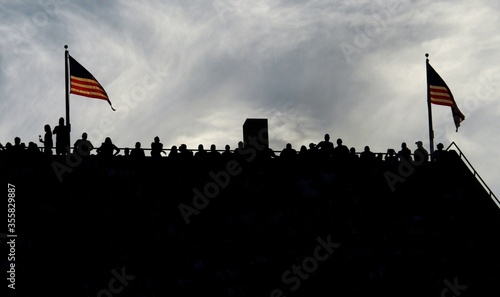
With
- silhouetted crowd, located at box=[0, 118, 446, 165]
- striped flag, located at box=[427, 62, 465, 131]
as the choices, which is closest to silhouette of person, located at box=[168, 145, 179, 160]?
silhouetted crowd, located at box=[0, 118, 446, 165]

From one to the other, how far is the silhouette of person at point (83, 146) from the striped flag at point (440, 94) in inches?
514

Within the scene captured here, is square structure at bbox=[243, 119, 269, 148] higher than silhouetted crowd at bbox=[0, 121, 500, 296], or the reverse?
square structure at bbox=[243, 119, 269, 148]

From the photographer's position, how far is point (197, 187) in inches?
1374

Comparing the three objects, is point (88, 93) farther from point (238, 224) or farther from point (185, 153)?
point (238, 224)

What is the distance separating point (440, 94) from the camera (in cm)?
4109

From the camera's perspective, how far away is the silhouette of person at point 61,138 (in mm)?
34750

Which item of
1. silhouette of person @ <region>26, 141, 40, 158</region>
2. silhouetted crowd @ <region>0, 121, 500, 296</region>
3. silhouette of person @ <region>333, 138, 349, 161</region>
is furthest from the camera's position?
silhouette of person @ <region>333, 138, 349, 161</region>

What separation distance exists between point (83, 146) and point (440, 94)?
44.6 ft

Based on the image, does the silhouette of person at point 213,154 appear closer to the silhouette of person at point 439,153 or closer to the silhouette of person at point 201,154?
the silhouette of person at point 201,154

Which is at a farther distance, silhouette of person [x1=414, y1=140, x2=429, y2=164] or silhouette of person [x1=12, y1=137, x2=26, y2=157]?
silhouette of person [x1=414, y1=140, x2=429, y2=164]

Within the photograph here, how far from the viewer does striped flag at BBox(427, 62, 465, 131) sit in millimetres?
41031

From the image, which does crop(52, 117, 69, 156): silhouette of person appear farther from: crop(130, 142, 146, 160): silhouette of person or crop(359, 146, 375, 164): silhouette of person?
crop(359, 146, 375, 164): silhouette of person

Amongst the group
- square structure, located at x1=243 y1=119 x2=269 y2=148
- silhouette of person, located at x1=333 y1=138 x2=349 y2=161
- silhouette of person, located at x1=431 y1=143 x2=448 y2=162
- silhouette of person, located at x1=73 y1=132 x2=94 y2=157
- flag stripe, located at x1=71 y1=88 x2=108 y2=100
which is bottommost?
silhouette of person, located at x1=73 y1=132 x2=94 y2=157

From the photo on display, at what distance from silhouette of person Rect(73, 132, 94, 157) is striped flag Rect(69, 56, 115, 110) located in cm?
415
